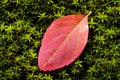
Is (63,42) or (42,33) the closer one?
(63,42)

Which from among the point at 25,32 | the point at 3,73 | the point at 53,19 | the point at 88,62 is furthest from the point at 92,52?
the point at 3,73

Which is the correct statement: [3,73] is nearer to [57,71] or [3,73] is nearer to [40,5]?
[57,71]

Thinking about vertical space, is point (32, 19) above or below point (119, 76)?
above

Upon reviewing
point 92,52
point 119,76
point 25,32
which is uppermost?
point 25,32

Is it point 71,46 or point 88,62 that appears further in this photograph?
point 88,62

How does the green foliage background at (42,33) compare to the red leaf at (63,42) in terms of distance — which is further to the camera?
the green foliage background at (42,33)
